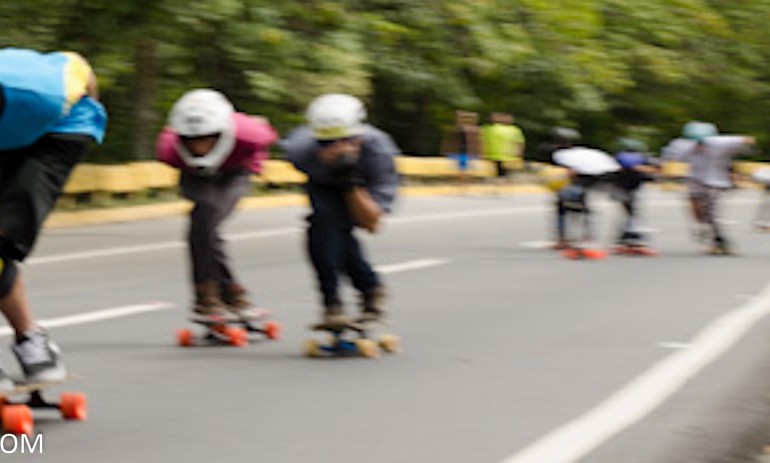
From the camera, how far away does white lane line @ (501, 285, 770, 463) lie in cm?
704

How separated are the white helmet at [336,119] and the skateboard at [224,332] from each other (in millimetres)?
1532

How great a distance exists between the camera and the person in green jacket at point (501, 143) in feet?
114

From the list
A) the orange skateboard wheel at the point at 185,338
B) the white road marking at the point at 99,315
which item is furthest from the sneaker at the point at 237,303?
the white road marking at the point at 99,315

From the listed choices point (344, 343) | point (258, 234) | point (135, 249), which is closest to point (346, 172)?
point (344, 343)

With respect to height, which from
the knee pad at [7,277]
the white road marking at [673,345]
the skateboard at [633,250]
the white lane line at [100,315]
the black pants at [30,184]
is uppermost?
the black pants at [30,184]

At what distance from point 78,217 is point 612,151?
98.5 ft

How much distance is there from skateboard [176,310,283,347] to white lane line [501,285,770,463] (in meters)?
2.53

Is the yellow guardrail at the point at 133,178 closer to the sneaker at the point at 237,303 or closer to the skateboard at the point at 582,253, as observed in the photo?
the skateboard at the point at 582,253

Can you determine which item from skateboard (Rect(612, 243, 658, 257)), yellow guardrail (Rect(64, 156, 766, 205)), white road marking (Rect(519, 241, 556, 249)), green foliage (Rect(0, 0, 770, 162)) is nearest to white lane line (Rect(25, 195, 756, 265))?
yellow guardrail (Rect(64, 156, 766, 205))

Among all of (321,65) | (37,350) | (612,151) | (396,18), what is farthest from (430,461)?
(612,151)

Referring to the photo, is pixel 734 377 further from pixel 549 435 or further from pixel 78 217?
pixel 78 217

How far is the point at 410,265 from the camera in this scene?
16672 millimetres

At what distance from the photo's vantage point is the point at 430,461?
22.1 feet

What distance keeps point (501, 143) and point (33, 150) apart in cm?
2805
